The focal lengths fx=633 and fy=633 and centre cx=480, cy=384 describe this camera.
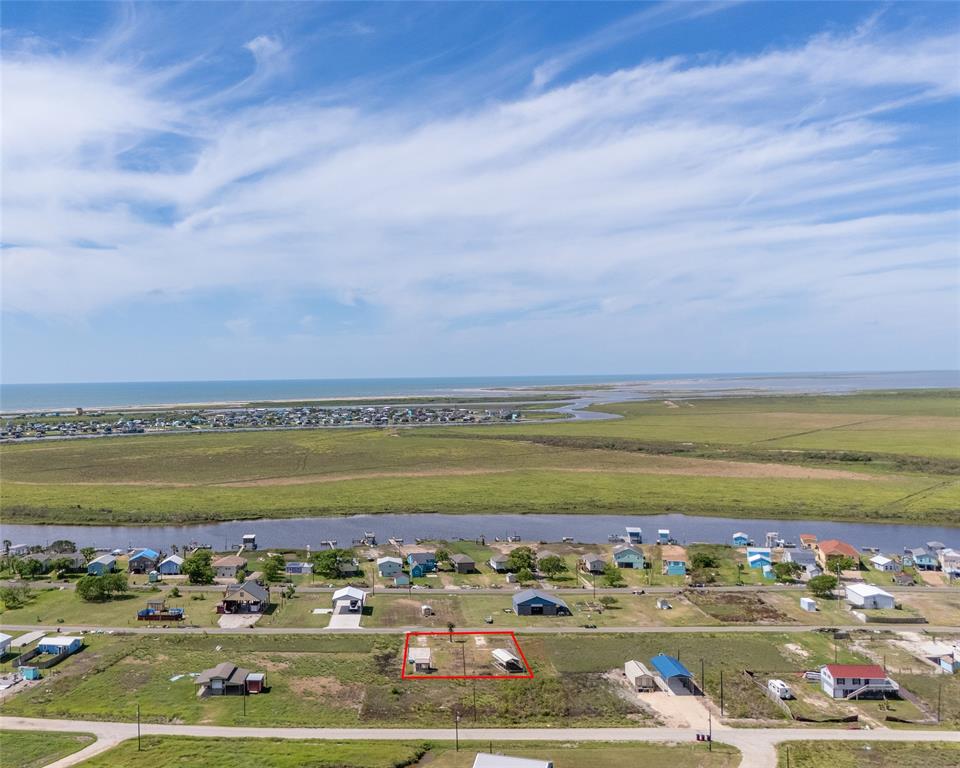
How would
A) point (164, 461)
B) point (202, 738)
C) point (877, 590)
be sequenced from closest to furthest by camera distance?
point (202, 738)
point (877, 590)
point (164, 461)

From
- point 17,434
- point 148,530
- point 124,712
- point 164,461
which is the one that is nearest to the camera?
point 124,712

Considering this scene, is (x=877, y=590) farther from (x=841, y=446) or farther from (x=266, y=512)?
(x=841, y=446)

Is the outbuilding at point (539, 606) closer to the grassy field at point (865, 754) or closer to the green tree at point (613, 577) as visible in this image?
the green tree at point (613, 577)

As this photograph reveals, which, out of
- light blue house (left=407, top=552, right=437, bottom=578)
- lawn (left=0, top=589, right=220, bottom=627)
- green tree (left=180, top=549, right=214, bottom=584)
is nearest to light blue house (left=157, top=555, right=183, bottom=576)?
green tree (left=180, top=549, right=214, bottom=584)

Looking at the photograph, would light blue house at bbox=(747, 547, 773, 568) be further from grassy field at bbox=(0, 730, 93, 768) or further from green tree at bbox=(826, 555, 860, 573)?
grassy field at bbox=(0, 730, 93, 768)

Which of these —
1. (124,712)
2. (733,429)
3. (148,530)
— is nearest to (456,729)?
(124,712)

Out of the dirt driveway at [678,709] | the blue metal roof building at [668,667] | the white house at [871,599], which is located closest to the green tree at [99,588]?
the dirt driveway at [678,709]

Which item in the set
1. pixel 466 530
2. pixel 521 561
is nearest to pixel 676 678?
pixel 521 561

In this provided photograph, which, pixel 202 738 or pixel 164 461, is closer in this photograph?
pixel 202 738
